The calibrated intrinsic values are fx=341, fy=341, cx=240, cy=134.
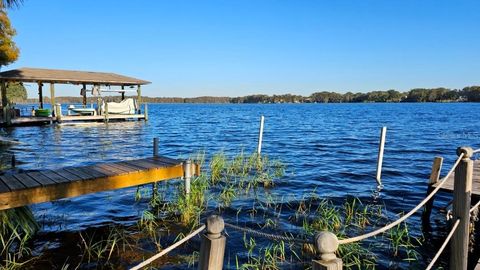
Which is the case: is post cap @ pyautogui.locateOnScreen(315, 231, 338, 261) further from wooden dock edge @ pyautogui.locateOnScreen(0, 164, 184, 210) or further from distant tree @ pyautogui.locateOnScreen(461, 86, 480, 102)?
distant tree @ pyautogui.locateOnScreen(461, 86, 480, 102)

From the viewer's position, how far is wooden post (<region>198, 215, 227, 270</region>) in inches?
97.8

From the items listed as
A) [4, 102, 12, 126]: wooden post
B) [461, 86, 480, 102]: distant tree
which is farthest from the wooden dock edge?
[461, 86, 480, 102]: distant tree

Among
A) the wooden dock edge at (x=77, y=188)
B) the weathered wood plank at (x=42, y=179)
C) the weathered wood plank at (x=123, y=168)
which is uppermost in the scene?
the weathered wood plank at (x=42, y=179)

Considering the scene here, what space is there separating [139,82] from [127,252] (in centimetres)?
3179

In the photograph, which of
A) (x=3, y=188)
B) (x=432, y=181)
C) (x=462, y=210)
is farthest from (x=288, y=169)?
(x=3, y=188)

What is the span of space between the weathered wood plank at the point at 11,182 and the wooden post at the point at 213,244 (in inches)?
166

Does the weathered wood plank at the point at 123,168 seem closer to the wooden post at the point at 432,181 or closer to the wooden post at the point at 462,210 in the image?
the wooden post at the point at 462,210

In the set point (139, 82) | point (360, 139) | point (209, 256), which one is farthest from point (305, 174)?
point (139, 82)

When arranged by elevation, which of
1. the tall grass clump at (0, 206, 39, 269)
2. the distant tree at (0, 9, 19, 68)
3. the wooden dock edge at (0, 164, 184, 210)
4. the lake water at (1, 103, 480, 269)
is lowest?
the lake water at (1, 103, 480, 269)

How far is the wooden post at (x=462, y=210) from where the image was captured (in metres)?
3.94

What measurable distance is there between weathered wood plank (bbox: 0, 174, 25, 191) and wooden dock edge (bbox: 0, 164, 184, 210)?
0.39 ft

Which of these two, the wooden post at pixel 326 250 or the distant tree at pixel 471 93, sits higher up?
the distant tree at pixel 471 93

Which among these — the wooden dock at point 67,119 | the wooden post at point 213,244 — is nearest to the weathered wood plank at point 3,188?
the wooden post at point 213,244

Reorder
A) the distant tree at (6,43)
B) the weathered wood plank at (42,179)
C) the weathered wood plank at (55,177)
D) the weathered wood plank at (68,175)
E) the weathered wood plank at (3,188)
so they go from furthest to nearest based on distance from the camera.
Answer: the distant tree at (6,43) < the weathered wood plank at (68,175) < the weathered wood plank at (55,177) < the weathered wood plank at (42,179) < the weathered wood plank at (3,188)
